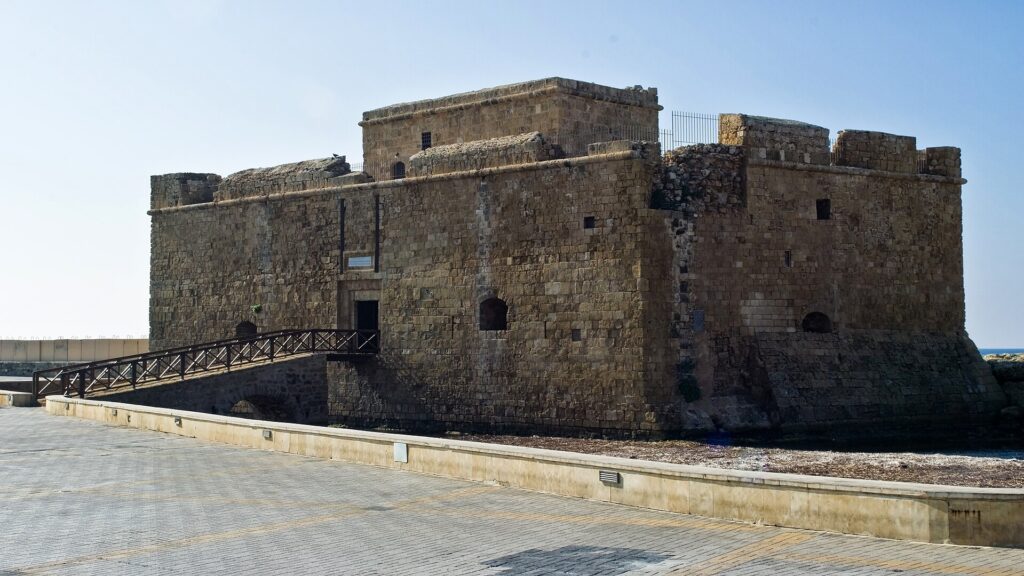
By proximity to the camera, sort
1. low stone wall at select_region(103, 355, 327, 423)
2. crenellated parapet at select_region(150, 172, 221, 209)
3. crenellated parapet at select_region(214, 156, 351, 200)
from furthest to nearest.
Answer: crenellated parapet at select_region(150, 172, 221, 209), crenellated parapet at select_region(214, 156, 351, 200), low stone wall at select_region(103, 355, 327, 423)

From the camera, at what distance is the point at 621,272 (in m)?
20.1

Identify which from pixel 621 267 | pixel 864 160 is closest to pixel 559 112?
pixel 621 267

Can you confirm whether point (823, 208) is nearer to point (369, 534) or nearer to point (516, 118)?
point (516, 118)

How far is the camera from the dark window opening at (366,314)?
24703 mm

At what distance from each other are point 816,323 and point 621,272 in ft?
15.1

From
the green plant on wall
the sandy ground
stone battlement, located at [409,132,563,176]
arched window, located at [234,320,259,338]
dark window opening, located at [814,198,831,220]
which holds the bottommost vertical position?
the sandy ground

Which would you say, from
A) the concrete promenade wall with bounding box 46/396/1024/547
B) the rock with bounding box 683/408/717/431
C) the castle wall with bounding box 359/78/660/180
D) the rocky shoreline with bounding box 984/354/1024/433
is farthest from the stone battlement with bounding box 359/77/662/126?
the concrete promenade wall with bounding box 46/396/1024/547

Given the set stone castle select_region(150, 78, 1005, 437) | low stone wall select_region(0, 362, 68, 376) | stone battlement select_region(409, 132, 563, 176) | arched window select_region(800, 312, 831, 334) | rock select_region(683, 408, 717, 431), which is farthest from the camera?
low stone wall select_region(0, 362, 68, 376)

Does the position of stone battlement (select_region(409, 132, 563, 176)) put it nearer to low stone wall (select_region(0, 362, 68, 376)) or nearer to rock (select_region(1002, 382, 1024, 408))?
rock (select_region(1002, 382, 1024, 408))

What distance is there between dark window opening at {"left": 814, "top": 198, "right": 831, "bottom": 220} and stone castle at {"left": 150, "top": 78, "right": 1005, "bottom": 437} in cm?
4

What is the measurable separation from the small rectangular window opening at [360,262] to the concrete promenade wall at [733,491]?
10.7 metres

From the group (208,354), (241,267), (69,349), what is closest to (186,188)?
(241,267)

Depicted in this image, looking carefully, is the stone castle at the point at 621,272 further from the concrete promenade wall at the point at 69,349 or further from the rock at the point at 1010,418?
the concrete promenade wall at the point at 69,349

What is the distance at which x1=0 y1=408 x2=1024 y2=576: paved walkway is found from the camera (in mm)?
7477
